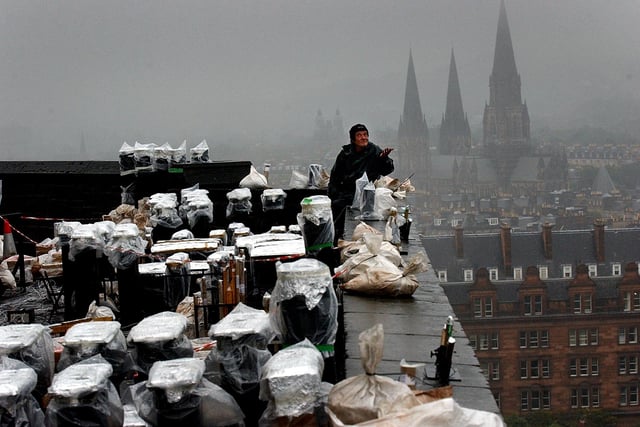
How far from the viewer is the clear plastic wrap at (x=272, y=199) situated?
47.0 feet

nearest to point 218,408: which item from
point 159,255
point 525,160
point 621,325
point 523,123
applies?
point 159,255

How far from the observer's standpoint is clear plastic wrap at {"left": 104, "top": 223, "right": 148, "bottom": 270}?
908cm

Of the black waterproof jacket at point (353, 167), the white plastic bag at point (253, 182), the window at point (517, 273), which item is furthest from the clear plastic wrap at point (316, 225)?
the window at point (517, 273)

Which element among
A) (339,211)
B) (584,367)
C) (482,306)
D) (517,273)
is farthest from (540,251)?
(339,211)

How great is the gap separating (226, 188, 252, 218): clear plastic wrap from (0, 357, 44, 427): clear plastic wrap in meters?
9.15

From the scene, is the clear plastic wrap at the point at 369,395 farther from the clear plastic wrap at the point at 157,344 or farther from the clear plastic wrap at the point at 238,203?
the clear plastic wrap at the point at 238,203

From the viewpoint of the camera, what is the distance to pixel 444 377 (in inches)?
210

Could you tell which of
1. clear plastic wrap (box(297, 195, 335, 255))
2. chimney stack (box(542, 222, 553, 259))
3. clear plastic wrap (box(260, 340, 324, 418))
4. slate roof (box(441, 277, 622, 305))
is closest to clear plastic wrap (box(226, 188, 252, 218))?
clear plastic wrap (box(297, 195, 335, 255))

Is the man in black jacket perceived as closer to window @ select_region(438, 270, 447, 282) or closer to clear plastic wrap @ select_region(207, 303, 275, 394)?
clear plastic wrap @ select_region(207, 303, 275, 394)

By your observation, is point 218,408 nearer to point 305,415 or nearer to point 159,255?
point 305,415

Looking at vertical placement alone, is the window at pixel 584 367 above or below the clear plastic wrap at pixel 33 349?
below

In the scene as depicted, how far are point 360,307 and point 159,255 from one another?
343 centimetres

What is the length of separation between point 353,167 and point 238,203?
187 centimetres

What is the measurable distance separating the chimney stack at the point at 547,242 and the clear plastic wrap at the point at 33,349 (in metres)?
101
